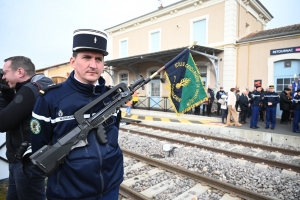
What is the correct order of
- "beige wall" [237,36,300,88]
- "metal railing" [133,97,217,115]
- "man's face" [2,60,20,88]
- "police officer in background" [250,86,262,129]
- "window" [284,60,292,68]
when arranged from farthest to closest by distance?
1. "metal railing" [133,97,217,115]
2. "beige wall" [237,36,300,88]
3. "window" [284,60,292,68]
4. "police officer in background" [250,86,262,129]
5. "man's face" [2,60,20,88]

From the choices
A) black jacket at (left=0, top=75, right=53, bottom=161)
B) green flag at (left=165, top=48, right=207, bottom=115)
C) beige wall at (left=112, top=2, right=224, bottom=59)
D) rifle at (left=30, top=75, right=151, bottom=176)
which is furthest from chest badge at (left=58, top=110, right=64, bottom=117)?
beige wall at (left=112, top=2, right=224, bottom=59)

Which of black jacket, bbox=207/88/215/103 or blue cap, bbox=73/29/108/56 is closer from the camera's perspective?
blue cap, bbox=73/29/108/56

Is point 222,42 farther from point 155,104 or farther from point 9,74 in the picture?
point 9,74

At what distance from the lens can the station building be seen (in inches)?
470

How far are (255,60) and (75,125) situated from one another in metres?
13.9

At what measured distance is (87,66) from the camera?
5.38 ft

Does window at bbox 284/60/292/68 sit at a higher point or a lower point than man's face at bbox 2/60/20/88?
higher

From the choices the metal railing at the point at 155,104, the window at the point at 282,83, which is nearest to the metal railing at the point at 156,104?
the metal railing at the point at 155,104

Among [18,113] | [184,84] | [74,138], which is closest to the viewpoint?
[74,138]

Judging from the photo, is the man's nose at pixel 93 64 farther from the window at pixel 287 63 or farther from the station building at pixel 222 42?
the window at pixel 287 63

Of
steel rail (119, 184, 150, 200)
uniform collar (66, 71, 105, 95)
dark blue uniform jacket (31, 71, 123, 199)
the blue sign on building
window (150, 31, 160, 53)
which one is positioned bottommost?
steel rail (119, 184, 150, 200)

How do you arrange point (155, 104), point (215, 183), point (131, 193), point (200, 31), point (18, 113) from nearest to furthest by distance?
point (18, 113) < point (131, 193) < point (215, 183) < point (200, 31) < point (155, 104)

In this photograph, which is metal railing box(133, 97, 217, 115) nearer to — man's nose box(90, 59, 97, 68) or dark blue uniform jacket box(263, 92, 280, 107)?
dark blue uniform jacket box(263, 92, 280, 107)

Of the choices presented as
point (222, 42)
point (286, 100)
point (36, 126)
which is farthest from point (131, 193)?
point (222, 42)
